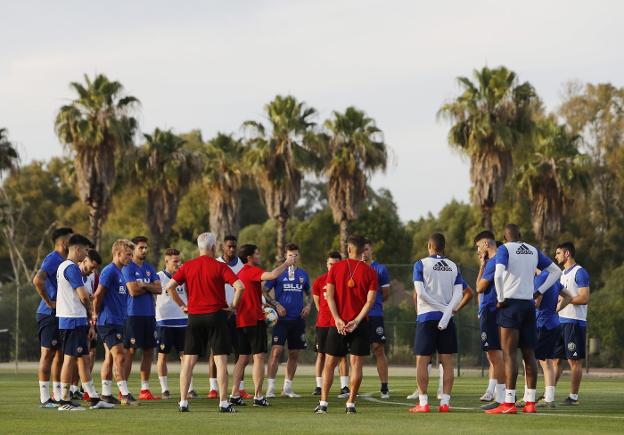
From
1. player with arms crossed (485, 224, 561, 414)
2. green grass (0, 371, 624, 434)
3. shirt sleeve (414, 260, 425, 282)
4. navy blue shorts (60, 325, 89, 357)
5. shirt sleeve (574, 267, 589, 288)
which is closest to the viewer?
green grass (0, 371, 624, 434)

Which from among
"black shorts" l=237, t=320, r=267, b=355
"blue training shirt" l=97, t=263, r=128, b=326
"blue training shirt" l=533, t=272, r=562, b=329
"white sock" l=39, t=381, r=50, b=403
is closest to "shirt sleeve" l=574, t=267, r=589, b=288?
"blue training shirt" l=533, t=272, r=562, b=329

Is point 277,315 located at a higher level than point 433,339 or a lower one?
higher

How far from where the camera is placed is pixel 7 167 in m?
49.5

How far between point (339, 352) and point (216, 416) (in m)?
1.69

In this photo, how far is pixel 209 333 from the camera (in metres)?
16.0

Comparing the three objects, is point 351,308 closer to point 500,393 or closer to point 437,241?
point 437,241

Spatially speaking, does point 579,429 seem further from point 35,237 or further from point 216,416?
point 35,237

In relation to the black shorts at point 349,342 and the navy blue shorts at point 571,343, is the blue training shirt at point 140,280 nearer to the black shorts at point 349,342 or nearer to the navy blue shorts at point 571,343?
the black shorts at point 349,342

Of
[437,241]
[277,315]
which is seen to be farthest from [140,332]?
[437,241]

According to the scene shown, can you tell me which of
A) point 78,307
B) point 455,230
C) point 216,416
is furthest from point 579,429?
point 455,230

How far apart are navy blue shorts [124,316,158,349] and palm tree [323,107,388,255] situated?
99.3 feet

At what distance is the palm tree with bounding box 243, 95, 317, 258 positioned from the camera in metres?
48.7

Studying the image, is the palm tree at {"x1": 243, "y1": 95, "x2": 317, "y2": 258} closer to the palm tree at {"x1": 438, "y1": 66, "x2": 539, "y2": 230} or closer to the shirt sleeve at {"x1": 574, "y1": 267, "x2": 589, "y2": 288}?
the palm tree at {"x1": 438, "y1": 66, "x2": 539, "y2": 230}

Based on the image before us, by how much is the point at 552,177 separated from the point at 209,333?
3709 cm
